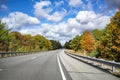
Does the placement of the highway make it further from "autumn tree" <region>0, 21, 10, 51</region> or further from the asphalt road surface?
"autumn tree" <region>0, 21, 10, 51</region>

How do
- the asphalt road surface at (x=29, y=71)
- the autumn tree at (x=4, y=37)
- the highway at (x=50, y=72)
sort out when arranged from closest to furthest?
the asphalt road surface at (x=29, y=71) < the highway at (x=50, y=72) < the autumn tree at (x=4, y=37)

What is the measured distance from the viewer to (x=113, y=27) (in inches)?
1763

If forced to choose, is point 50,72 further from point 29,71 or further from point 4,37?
point 4,37

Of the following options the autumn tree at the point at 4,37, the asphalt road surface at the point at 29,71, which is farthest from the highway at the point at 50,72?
the autumn tree at the point at 4,37

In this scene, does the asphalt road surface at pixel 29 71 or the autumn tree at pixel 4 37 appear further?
the autumn tree at pixel 4 37

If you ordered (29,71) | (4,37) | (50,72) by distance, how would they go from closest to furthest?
1. (50,72)
2. (29,71)
3. (4,37)

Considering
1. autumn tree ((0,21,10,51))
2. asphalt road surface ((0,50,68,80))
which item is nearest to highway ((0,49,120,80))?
asphalt road surface ((0,50,68,80))

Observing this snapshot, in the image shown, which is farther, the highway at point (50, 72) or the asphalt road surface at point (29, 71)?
the highway at point (50, 72)

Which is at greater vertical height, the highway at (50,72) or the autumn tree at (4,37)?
the autumn tree at (4,37)

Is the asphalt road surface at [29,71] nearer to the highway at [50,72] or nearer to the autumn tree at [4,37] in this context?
the highway at [50,72]

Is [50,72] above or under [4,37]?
under

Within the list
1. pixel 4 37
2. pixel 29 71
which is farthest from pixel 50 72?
pixel 4 37

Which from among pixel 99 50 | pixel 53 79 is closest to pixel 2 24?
pixel 99 50

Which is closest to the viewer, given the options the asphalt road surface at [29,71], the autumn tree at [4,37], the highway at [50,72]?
the asphalt road surface at [29,71]
